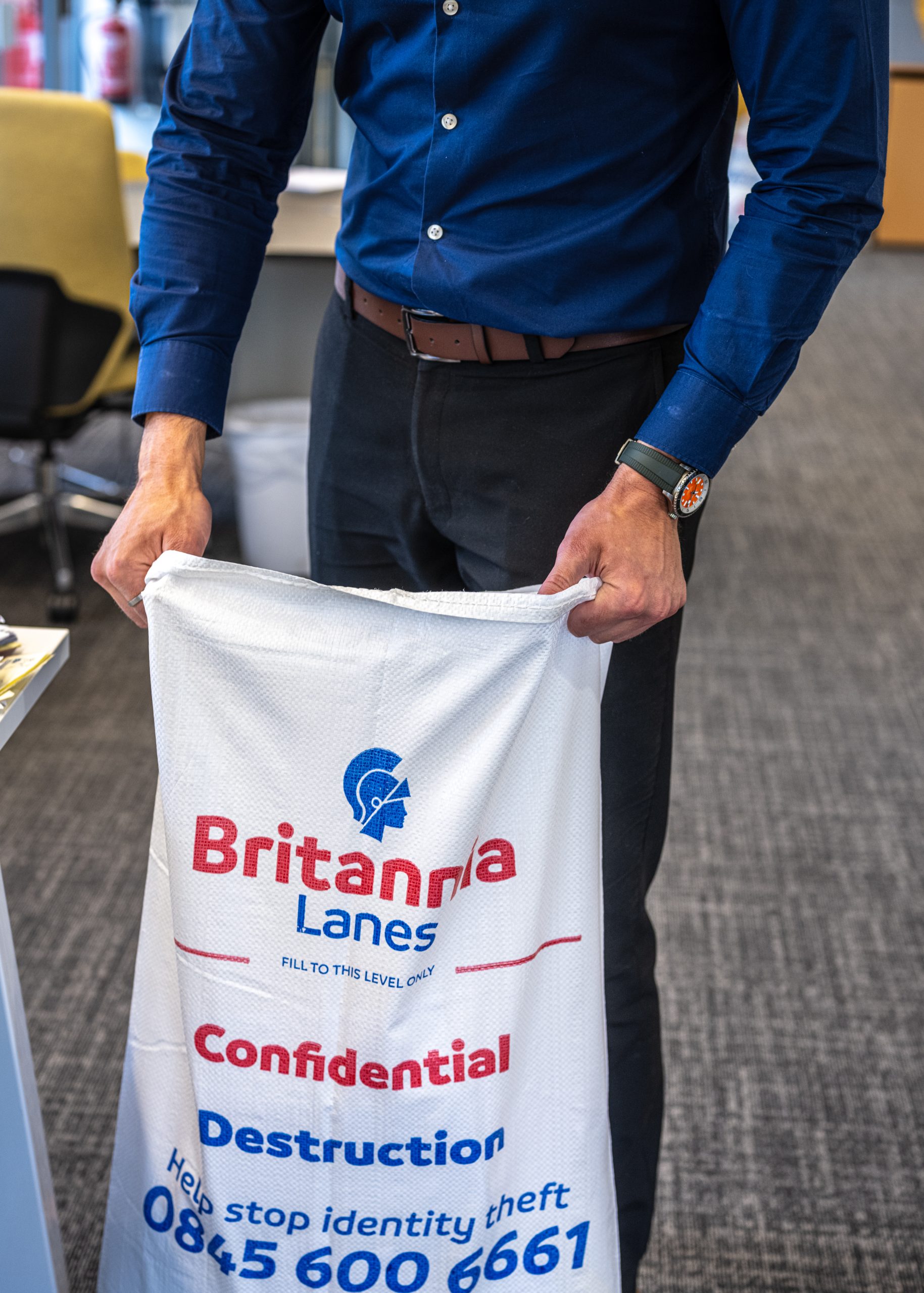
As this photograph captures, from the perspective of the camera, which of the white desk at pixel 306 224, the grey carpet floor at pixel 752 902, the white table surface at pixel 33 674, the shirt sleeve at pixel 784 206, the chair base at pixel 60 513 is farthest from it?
the chair base at pixel 60 513

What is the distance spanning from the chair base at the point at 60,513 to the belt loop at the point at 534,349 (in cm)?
186

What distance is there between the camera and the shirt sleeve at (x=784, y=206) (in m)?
0.75

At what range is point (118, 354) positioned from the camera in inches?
102

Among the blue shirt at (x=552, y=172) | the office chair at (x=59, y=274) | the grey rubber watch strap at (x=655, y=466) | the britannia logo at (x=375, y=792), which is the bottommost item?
the office chair at (x=59, y=274)

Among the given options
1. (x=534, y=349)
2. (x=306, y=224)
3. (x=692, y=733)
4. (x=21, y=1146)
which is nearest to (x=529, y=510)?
(x=534, y=349)

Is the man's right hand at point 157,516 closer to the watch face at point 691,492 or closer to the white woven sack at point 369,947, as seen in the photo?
the white woven sack at point 369,947

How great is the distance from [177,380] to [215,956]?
429 mm

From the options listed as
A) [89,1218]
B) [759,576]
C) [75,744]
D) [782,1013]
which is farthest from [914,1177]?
[759,576]

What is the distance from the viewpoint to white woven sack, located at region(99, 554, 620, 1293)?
0.79 meters

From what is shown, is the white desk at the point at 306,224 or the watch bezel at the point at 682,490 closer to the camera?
the watch bezel at the point at 682,490

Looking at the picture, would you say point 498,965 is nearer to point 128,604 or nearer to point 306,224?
point 128,604

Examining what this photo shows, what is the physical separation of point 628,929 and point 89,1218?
27.0 inches

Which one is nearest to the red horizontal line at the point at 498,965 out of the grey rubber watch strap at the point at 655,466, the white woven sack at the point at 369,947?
the white woven sack at the point at 369,947

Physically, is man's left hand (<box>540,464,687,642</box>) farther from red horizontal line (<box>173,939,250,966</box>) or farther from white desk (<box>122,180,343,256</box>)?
white desk (<box>122,180,343,256</box>)
